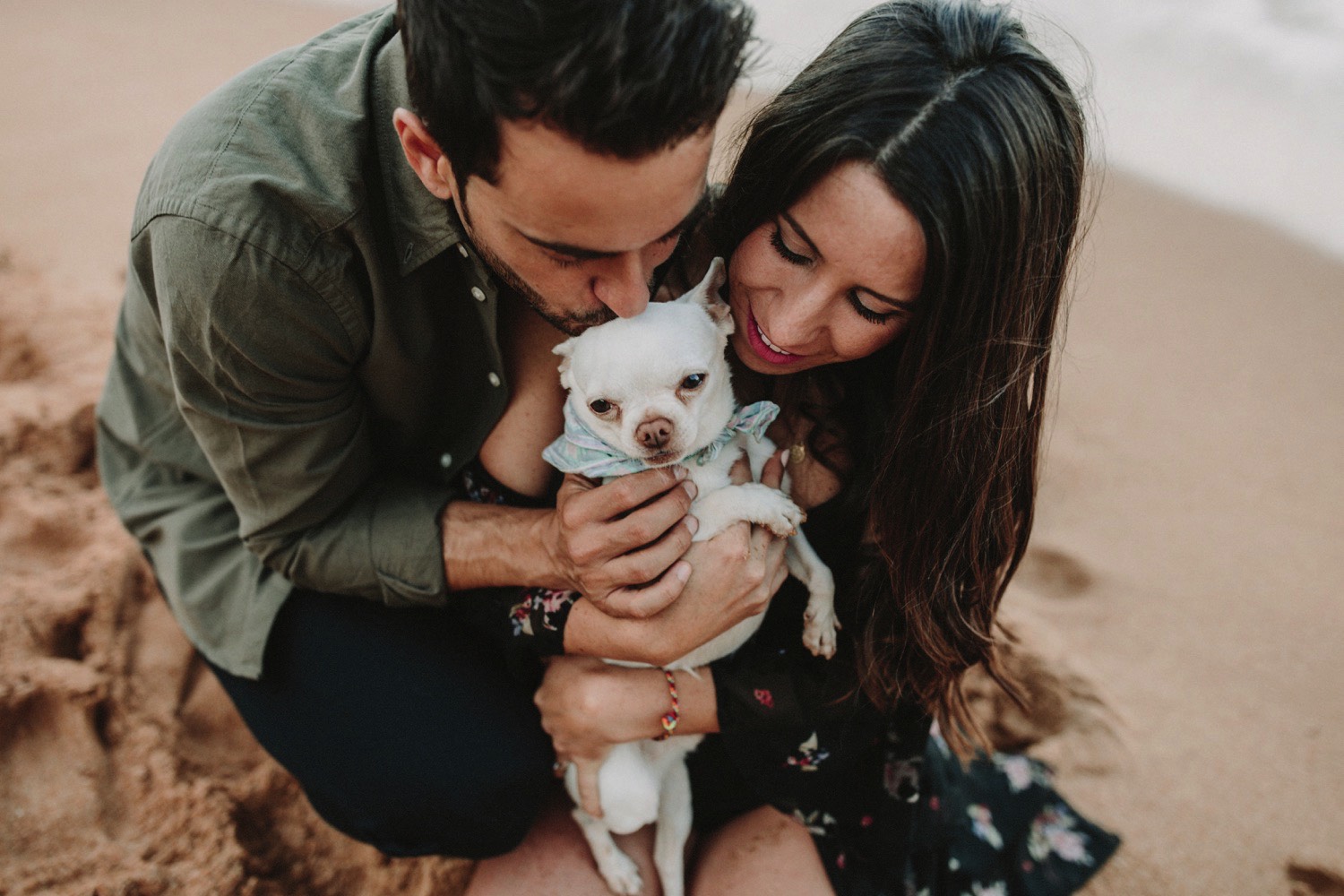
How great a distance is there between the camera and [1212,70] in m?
5.81

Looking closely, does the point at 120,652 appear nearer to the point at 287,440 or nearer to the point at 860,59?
the point at 287,440

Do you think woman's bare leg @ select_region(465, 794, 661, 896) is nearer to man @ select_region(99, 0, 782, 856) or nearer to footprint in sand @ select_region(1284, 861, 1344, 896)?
man @ select_region(99, 0, 782, 856)

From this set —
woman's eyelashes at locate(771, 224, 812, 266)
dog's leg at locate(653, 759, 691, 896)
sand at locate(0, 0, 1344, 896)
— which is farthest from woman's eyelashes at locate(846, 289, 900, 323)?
sand at locate(0, 0, 1344, 896)

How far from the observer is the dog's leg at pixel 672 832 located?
1970mm

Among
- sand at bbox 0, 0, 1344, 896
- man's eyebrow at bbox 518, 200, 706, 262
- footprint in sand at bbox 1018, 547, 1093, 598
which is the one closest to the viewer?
man's eyebrow at bbox 518, 200, 706, 262

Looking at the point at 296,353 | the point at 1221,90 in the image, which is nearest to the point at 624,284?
the point at 296,353

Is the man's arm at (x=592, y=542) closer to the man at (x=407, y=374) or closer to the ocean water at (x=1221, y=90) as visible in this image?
the man at (x=407, y=374)

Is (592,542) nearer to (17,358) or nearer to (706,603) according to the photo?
(706,603)

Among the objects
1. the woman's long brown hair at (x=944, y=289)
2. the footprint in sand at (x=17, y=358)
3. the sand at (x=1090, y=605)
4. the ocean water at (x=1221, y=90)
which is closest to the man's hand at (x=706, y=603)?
the woman's long brown hair at (x=944, y=289)

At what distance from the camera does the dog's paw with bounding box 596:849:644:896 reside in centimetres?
196

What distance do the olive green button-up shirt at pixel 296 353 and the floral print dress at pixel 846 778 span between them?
9.4 inches

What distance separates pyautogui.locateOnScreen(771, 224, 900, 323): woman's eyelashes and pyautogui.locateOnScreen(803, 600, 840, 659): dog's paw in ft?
2.10

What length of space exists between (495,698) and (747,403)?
36.3 inches

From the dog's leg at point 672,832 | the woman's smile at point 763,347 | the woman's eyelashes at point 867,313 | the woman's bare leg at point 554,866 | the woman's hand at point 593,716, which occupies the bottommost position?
the woman's bare leg at point 554,866
